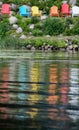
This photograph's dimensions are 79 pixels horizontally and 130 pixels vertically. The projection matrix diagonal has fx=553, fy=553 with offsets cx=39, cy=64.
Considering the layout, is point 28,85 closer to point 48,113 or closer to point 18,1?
point 48,113

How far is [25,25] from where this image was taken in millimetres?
39156

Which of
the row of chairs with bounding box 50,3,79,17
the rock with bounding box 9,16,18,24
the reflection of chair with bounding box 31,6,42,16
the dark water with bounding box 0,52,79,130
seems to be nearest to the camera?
the dark water with bounding box 0,52,79,130

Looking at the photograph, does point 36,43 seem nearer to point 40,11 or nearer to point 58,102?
point 40,11

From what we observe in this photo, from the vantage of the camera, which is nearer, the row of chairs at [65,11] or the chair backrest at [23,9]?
the row of chairs at [65,11]

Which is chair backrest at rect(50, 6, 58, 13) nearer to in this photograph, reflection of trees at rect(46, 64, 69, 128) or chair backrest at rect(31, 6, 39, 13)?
chair backrest at rect(31, 6, 39, 13)

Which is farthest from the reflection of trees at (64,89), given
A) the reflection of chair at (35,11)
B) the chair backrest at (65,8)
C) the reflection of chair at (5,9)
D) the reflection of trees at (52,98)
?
the reflection of chair at (5,9)

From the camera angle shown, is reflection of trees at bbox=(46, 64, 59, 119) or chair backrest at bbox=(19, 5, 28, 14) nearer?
reflection of trees at bbox=(46, 64, 59, 119)

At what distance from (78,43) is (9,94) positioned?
87.0 feet

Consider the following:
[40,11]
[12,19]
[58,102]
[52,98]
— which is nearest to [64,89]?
[52,98]

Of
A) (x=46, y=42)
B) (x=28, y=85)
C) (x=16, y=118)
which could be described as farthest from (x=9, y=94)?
(x=46, y=42)

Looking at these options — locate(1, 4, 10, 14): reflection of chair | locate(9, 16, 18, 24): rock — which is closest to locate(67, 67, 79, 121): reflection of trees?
locate(9, 16, 18, 24): rock

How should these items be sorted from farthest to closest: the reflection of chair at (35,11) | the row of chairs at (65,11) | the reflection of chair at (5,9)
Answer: the reflection of chair at (5,9)
the row of chairs at (65,11)
the reflection of chair at (35,11)

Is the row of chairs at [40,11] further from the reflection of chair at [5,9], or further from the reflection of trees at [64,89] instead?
the reflection of trees at [64,89]

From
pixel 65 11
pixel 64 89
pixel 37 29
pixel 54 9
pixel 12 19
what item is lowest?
pixel 64 89
